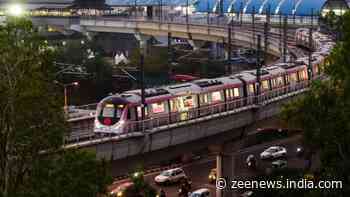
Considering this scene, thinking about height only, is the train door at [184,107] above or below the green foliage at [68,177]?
below

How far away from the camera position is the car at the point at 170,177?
3884cm

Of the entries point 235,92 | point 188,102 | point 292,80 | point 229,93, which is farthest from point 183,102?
point 292,80

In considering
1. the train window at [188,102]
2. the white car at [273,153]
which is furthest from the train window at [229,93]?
the white car at [273,153]

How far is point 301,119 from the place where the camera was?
20172 mm

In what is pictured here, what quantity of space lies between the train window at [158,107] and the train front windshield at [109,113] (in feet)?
6.78

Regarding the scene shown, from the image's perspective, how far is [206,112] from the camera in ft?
115

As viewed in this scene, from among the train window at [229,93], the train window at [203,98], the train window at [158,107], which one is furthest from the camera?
the train window at [229,93]

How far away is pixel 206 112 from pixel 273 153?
38.4ft

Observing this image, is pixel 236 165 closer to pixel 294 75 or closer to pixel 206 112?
pixel 294 75

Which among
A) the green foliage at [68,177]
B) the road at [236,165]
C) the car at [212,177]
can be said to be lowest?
the road at [236,165]

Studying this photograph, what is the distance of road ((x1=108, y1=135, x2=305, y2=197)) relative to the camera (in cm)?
3894

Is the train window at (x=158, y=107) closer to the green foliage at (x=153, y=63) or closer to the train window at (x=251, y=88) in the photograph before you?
the train window at (x=251, y=88)

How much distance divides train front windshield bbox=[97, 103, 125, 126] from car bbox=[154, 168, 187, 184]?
924cm

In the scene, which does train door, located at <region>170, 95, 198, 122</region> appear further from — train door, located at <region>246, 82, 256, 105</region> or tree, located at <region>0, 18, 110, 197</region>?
tree, located at <region>0, 18, 110, 197</region>
